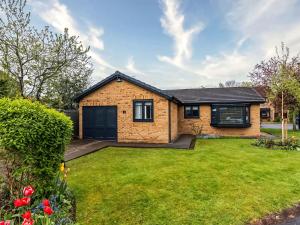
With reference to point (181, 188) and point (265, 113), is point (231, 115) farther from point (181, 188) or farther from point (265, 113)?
point (265, 113)

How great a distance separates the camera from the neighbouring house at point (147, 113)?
13500 mm

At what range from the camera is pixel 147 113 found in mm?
13703

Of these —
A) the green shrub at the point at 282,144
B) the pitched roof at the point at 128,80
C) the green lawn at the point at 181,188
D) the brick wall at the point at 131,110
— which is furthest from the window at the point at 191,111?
the green lawn at the point at 181,188

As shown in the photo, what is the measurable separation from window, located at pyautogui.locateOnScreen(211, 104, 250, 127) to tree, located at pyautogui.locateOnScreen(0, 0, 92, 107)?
1122 centimetres

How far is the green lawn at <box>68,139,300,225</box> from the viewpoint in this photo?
14.7ft

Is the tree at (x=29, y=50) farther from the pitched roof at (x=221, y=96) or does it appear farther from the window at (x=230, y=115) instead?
the window at (x=230, y=115)

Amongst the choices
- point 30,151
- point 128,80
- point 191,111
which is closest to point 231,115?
point 191,111

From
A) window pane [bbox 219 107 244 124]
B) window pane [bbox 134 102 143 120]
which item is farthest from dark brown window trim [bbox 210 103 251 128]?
window pane [bbox 134 102 143 120]

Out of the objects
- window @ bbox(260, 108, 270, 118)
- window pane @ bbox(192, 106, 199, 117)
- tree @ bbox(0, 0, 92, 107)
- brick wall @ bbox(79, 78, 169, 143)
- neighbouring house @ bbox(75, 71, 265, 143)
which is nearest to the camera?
tree @ bbox(0, 0, 92, 107)

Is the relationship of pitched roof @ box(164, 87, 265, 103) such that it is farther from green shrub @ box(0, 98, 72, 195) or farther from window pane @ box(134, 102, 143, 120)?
green shrub @ box(0, 98, 72, 195)

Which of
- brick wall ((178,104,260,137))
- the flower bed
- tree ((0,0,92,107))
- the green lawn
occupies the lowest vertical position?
the green lawn

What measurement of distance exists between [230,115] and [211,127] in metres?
1.81

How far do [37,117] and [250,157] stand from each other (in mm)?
9187

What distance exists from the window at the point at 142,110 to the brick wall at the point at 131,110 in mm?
209
